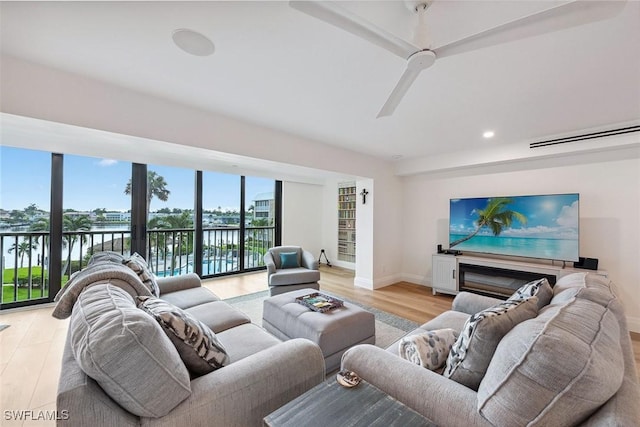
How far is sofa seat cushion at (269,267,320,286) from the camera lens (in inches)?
135

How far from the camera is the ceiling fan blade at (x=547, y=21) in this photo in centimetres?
95

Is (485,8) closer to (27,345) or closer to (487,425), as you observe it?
(487,425)

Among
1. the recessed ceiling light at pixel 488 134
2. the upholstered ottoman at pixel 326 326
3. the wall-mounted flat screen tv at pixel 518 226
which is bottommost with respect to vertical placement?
the upholstered ottoman at pixel 326 326

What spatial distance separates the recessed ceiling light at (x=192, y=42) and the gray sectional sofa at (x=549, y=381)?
2.06 meters

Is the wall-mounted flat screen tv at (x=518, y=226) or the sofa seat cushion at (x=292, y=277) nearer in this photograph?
the wall-mounted flat screen tv at (x=518, y=226)

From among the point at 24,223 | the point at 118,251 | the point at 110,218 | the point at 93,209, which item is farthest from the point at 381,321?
the point at 24,223

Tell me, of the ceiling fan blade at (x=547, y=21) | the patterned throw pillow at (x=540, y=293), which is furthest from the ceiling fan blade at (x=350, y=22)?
the patterned throw pillow at (x=540, y=293)

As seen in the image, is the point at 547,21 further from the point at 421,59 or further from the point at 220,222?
the point at 220,222

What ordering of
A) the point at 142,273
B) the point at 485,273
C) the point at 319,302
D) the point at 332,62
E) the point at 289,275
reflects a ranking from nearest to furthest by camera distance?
the point at 332,62 → the point at 142,273 → the point at 319,302 → the point at 289,275 → the point at 485,273

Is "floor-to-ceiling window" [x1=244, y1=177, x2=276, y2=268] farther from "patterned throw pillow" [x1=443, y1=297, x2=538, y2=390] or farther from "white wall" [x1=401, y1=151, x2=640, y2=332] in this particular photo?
"patterned throw pillow" [x1=443, y1=297, x2=538, y2=390]

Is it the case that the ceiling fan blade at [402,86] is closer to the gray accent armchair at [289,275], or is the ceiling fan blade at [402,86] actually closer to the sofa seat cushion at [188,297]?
the sofa seat cushion at [188,297]

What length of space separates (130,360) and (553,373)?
4.35ft

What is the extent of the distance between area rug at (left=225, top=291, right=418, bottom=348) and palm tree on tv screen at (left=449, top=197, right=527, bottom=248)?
1919 millimetres

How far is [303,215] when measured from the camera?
237 inches
